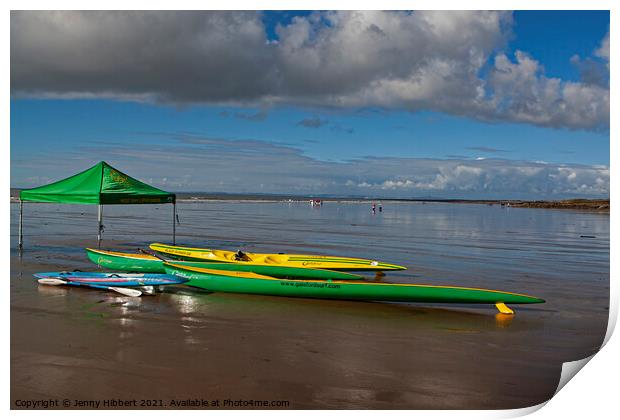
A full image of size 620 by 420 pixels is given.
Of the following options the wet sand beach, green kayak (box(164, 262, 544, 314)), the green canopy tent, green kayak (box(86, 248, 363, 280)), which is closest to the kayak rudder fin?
green kayak (box(164, 262, 544, 314))

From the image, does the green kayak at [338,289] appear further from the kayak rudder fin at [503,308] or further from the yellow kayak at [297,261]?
the yellow kayak at [297,261]

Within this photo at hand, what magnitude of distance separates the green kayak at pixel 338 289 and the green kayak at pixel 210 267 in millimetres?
664

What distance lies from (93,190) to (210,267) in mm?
3839

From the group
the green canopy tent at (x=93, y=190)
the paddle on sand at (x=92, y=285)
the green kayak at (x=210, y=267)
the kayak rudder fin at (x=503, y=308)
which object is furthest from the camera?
the green canopy tent at (x=93, y=190)

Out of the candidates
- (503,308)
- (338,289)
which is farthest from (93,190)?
(503,308)

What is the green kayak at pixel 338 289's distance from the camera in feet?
25.2

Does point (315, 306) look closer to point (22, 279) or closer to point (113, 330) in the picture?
point (113, 330)

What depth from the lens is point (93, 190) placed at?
455 inches

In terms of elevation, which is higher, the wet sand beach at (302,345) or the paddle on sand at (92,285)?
the paddle on sand at (92,285)

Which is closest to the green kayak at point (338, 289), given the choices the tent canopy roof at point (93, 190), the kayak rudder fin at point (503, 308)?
the kayak rudder fin at point (503, 308)

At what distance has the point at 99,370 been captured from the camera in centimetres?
496

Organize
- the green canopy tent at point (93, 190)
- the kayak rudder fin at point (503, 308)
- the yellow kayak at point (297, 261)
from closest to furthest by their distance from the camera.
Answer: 1. the kayak rudder fin at point (503, 308)
2. the yellow kayak at point (297, 261)
3. the green canopy tent at point (93, 190)

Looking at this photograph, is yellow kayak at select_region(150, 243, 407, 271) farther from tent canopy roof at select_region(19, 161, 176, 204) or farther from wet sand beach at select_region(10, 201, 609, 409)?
tent canopy roof at select_region(19, 161, 176, 204)

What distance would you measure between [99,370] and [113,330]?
4.84 ft
